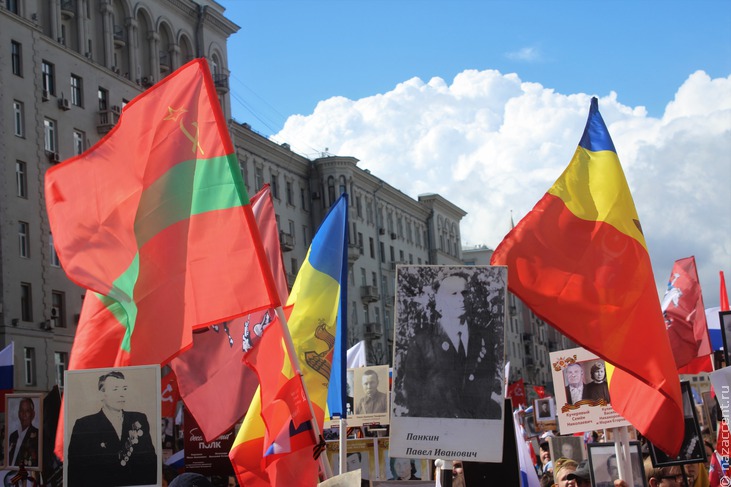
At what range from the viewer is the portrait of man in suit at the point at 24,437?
12984 millimetres

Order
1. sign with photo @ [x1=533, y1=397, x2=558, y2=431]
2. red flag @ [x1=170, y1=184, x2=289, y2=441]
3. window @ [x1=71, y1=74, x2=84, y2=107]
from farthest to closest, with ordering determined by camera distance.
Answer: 1. window @ [x1=71, y1=74, x2=84, y2=107]
2. sign with photo @ [x1=533, y1=397, x2=558, y2=431]
3. red flag @ [x1=170, y1=184, x2=289, y2=441]

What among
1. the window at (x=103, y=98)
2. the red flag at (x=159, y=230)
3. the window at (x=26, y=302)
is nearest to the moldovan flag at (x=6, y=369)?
the red flag at (x=159, y=230)

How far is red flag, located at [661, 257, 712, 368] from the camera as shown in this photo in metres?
16.9

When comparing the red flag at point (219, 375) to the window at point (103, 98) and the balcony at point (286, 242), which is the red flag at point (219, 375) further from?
the balcony at point (286, 242)

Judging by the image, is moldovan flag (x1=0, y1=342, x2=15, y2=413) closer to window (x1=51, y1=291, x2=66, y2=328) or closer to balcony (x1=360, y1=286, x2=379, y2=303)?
window (x1=51, y1=291, x2=66, y2=328)

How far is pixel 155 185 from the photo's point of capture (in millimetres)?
10430

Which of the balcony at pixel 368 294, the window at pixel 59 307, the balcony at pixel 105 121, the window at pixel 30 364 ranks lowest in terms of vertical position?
the window at pixel 30 364

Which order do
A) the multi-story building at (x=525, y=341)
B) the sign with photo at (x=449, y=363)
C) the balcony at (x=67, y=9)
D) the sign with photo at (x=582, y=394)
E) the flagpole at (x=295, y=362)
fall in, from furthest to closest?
the multi-story building at (x=525, y=341) < the balcony at (x=67, y=9) < the sign with photo at (x=582, y=394) < the flagpole at (x=295, y=362) < the sign with photo at (x=449, y=363)

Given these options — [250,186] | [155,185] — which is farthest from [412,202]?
[155,185]

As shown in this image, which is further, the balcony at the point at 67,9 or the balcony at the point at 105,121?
the balcony at the point at 105,121

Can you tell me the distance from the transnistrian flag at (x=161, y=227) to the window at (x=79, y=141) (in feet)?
98.9

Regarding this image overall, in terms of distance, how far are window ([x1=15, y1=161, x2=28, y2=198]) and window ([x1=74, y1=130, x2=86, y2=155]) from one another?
8.62 ft

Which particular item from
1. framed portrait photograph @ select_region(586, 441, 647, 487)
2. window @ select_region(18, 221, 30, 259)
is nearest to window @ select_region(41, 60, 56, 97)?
window @ select_region(18, 221, 30, 259)

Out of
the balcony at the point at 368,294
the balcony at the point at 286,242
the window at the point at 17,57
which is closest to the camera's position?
the window at the point at 17,57
